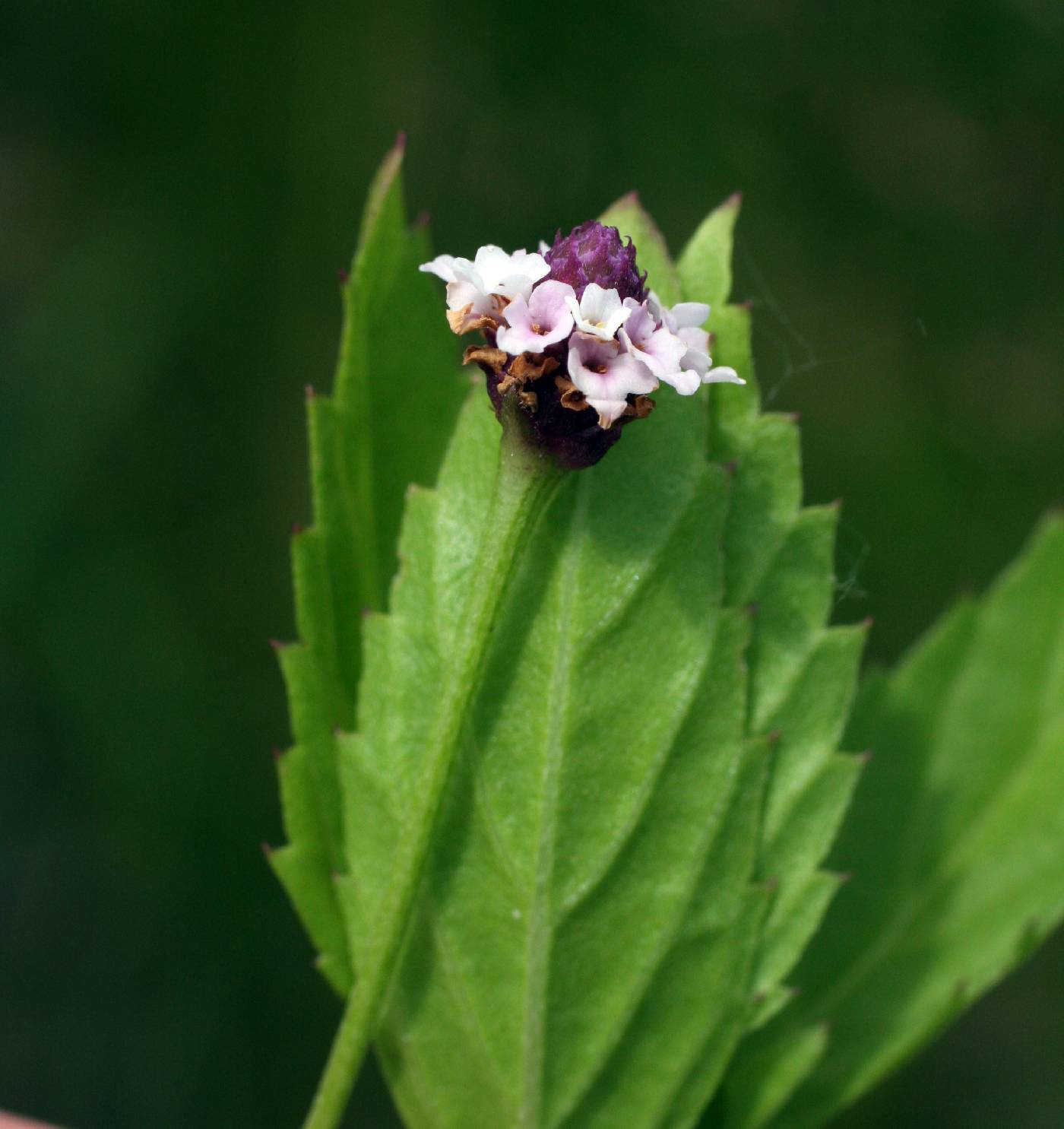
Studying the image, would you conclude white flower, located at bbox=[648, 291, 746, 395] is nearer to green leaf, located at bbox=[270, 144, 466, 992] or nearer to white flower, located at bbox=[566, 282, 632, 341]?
white flower, located at bbox=[566, 282, 632, 341]

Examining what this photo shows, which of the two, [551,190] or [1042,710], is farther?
[551,190]

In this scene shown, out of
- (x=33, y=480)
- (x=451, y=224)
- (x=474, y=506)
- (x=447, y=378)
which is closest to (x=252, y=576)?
(x=33, y=480)

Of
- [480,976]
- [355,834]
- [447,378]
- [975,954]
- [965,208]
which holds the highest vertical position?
[965,208]

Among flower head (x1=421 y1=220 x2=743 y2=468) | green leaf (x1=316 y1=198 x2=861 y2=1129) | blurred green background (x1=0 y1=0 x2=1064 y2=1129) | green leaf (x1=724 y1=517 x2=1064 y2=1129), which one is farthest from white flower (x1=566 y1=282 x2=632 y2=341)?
blurred green background (x1=0 y1=0 x2=1064 y2=1129)

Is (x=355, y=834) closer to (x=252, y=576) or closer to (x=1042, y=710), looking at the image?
(x=1042, y=710)

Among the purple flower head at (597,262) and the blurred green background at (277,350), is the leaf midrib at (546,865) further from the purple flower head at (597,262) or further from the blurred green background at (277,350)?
the blurred green background at (277,350)

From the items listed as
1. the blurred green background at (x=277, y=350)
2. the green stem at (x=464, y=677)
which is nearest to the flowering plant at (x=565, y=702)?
the green stem at (x=464, y=677)

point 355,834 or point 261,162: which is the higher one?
point 261,162

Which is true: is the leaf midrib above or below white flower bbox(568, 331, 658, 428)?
below
